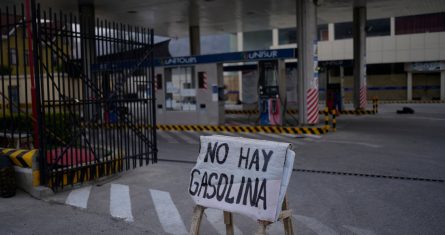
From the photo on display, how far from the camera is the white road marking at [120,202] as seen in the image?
22.0 feet

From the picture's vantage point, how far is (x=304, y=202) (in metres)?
7.25

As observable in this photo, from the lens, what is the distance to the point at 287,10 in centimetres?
2623

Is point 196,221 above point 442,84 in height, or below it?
below

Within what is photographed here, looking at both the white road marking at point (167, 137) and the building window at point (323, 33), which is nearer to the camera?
the white road marking at point (167, 137)

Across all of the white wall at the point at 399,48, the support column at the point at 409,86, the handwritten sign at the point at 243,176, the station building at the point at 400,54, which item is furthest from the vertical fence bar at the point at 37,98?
the support column at the point at 409,86

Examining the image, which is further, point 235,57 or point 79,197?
point 235,57

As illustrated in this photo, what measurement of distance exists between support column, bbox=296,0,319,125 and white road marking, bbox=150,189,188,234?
35.3ft

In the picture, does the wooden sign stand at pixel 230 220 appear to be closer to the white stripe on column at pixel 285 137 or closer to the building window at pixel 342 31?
the white stripe on column at pixel 285 137

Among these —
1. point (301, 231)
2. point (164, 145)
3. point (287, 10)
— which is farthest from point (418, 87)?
point (301, 231)

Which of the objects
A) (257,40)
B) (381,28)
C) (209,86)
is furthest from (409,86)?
(209,86)

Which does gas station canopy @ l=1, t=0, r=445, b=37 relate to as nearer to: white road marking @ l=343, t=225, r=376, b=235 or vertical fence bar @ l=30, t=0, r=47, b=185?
vertical fence bar @ l=30, t=0, r=47, b=185

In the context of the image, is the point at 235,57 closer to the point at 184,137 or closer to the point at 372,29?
the point at 184,137

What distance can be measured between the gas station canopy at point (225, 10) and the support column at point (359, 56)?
0.86m

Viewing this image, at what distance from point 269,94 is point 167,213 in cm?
1222
